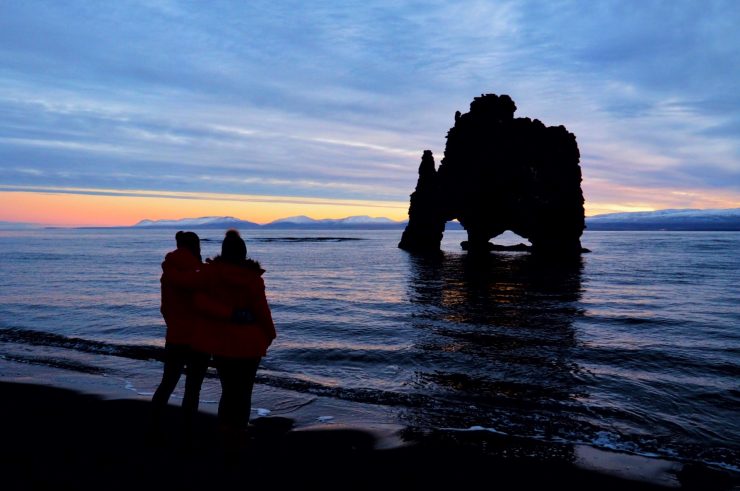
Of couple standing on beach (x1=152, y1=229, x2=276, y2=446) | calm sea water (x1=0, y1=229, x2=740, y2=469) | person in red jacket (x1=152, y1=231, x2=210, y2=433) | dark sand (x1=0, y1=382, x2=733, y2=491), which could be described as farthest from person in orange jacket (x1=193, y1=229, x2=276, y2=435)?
calm sea water (x1=0, y1=229, x2=740, y2=469)

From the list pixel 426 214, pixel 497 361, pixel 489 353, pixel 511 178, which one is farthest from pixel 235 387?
pixel 426 214

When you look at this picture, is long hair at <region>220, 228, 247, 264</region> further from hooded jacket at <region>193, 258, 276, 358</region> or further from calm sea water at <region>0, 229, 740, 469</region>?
calm sea water at <region>0, 229, 740, 469</region>

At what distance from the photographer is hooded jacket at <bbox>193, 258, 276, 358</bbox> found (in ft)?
17.6

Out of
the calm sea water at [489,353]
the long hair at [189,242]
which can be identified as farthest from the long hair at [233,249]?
the calm sea water at [489,353]

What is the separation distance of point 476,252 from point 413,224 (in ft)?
58.6

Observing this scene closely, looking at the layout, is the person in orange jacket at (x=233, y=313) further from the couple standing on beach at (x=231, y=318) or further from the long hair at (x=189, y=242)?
the long hair at (x=189, y=242)

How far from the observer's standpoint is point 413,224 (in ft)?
306

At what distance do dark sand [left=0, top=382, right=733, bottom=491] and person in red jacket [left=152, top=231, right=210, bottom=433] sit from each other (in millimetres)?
746

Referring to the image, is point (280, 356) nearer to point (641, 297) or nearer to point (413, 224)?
point (641, 297)

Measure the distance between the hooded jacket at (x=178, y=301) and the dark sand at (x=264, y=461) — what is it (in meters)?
1.31

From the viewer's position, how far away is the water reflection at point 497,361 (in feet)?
29.9

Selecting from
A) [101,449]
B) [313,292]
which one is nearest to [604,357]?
[101,449]

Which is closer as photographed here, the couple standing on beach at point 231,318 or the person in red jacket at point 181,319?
the couple standing on beach at point 231,318

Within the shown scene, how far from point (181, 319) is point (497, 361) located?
31.4 ft
